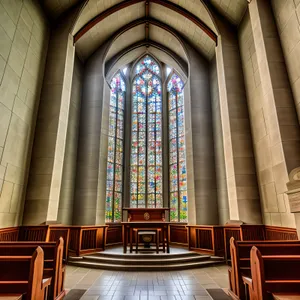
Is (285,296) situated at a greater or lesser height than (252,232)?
lesser

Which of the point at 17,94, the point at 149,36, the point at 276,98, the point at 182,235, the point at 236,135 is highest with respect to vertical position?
the point at 149,36

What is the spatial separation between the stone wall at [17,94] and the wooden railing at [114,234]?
307 cm

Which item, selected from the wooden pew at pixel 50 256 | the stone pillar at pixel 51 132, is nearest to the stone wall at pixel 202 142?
the stone pillar at pixel 51 132

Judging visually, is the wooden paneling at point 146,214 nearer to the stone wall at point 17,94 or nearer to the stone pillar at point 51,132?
the stone pillar at point 51,132

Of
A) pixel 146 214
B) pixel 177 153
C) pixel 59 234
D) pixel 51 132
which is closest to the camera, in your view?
pixel 59 234

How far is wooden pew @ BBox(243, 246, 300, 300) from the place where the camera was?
6.59 ft

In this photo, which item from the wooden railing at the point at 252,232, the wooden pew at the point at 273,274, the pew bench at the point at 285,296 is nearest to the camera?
the pew bench at the point at 285,296

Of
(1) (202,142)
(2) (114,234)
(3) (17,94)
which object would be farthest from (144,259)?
(3) (17,94)

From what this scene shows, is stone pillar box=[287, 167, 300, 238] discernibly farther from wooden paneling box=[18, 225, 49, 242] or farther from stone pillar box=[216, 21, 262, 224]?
wooden paneling box=[18, 225, 49, 242]

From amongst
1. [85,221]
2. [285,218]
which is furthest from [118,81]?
[285,218]

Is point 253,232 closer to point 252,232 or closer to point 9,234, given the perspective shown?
point 252,232

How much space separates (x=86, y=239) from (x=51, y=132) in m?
3.01

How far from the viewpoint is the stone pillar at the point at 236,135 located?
5.34 m

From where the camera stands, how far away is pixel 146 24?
8.45m
